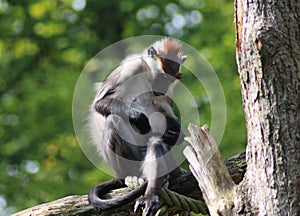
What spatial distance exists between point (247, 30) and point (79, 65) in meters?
10.3

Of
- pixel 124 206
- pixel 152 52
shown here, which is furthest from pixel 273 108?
pixel 152 52

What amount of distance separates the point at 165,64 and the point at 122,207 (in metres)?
2.50

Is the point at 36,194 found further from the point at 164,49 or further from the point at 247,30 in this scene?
the point at 247,30

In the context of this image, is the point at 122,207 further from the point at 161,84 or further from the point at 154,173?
the point at 161,84

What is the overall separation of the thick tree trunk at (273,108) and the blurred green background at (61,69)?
650cm

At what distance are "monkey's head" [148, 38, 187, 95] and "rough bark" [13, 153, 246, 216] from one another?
208 cm

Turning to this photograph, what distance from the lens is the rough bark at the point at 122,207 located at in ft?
17.9

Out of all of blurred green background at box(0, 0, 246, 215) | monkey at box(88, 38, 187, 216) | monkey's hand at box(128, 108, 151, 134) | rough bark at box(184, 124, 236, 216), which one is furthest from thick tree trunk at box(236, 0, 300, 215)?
blurred green background at box(0, 0, 246, 215)

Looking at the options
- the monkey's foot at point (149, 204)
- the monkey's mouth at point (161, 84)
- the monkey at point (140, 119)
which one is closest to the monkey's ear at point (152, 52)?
the monkey at point (140, 119)

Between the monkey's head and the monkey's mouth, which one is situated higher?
the monkey's head

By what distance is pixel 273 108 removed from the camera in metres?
4.04

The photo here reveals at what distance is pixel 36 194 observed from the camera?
11.9 m

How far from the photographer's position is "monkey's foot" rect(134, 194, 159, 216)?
530 centimetres

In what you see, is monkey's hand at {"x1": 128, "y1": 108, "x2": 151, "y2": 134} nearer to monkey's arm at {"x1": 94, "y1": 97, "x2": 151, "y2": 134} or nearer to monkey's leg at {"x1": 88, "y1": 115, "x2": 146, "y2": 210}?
monkey's arm at {"x1": 94, "y1": 97, "x2": 151, "y2": 134}
